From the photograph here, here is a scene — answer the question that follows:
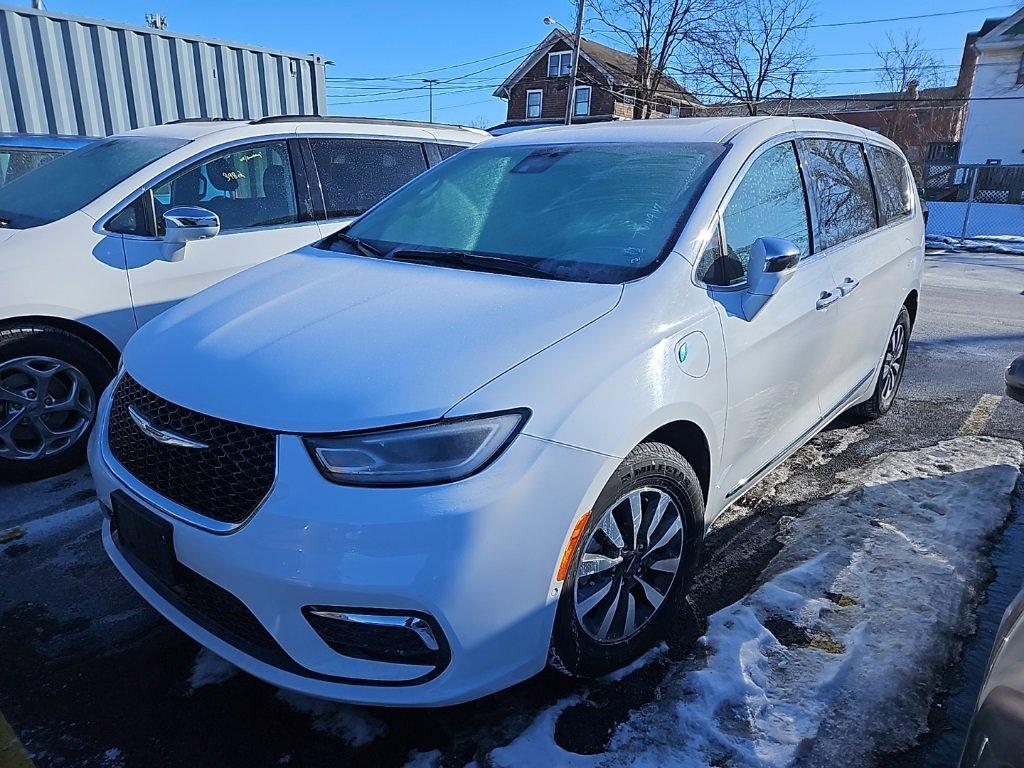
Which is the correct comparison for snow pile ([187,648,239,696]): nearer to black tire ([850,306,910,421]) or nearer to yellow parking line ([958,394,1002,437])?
black tire ([850,306,910,421])

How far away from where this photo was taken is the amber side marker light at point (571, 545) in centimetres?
185

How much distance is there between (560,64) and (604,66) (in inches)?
158

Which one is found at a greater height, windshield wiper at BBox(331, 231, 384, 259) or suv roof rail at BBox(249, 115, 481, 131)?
suv roof rail at BBox(249, 115, 481, 131)

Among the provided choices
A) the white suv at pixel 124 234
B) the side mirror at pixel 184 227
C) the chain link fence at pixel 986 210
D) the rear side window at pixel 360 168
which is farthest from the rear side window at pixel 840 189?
the chain link fence at pixel 986 210

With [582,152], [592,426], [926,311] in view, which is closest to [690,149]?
[582,152]

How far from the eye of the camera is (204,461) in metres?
1.85

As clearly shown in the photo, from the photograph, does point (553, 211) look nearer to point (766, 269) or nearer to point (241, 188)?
point (766, 269)

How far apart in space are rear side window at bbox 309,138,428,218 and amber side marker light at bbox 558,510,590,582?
3.15 m

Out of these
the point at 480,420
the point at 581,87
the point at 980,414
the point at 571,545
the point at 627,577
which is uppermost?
the point at 581,87

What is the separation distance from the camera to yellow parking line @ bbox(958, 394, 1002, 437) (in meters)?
4.49

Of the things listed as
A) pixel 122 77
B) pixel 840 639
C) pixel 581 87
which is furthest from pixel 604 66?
pixel 840 639

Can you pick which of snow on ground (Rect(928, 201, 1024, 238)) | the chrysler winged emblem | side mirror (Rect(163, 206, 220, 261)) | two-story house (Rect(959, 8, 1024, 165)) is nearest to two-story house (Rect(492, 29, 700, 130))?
two-story house (Rect(959, 8, 1024, 165))

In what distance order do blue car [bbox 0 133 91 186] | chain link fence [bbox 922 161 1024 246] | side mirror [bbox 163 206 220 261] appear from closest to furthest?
side mirror [bbox 163 206 220 261] < blue car [bbox 0 133 91 186] < chain link fence [bbox 922 161 1024 246]

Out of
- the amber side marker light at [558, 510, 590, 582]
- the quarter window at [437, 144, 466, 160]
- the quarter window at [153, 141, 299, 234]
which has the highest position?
the quarter window at [437, 144, 466, 160]
